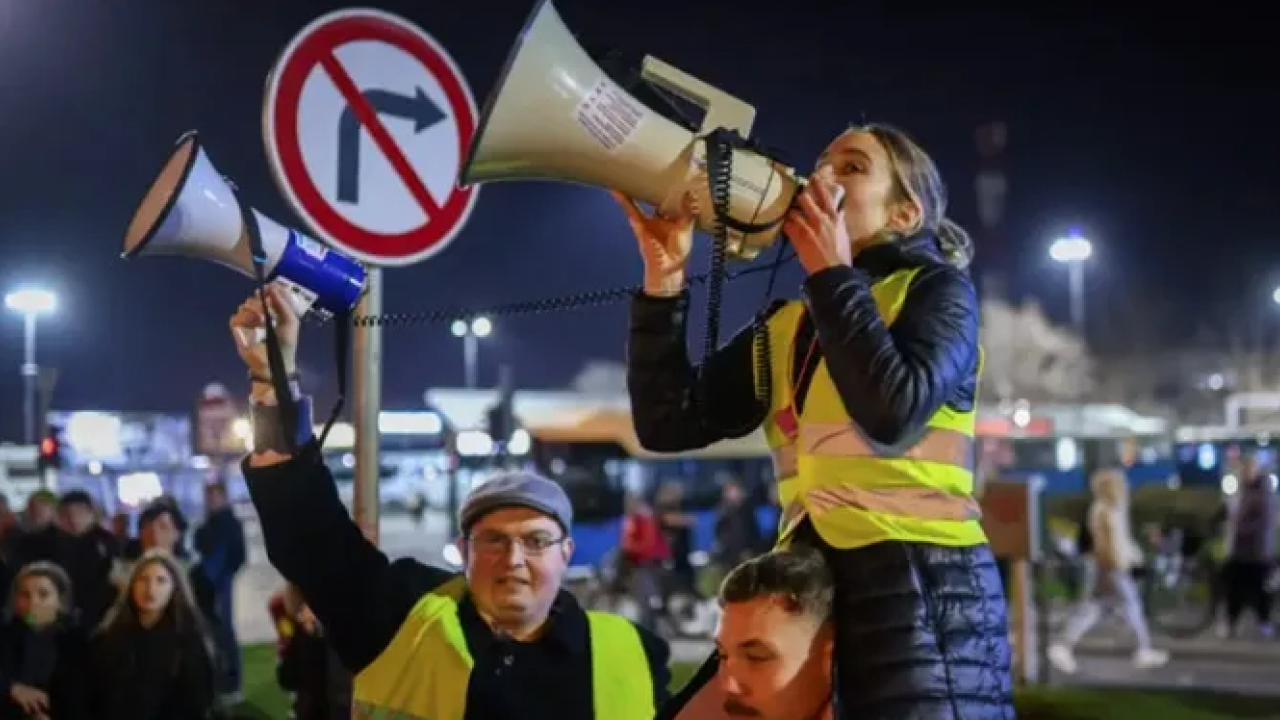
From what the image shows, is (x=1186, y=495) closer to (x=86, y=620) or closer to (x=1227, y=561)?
(x=1227, y=561)

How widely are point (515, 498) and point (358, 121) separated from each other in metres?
1.45

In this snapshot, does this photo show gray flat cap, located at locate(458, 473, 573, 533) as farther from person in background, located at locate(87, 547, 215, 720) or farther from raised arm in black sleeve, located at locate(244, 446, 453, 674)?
person in background, located at locate(87, 547, 215, 720)

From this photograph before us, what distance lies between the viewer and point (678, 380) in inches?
102

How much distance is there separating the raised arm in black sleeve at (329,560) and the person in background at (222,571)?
8819mm

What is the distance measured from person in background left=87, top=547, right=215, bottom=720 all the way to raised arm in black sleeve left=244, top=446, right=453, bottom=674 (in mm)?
3604

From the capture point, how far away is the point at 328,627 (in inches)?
117

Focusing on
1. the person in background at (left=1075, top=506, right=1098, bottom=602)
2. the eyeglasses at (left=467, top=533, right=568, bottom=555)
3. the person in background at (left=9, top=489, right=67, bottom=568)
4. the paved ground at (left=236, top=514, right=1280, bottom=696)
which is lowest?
the paved ground at (left=236, top=514, right=1280, bottom=696)

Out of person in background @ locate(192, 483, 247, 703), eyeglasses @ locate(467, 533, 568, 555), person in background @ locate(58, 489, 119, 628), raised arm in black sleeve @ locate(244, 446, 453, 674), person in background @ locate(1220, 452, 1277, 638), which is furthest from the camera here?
person in background @ locate(1220, 452, 1277, 638)

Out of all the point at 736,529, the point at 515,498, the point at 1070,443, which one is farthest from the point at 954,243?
the point at 1070,443

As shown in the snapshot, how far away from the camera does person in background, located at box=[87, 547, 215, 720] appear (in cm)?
621

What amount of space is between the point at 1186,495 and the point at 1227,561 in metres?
7.20

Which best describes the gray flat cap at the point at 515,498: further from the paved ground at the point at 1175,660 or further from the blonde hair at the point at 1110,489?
the blonde hair at the point at 1110,489

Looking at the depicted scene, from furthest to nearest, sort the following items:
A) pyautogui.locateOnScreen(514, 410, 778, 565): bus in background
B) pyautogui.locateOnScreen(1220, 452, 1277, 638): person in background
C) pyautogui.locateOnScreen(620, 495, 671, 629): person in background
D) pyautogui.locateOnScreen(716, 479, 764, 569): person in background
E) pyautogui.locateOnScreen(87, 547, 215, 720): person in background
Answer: pyautogui.locateOnScreen(514, 410, 778, 565): bus in background, pyautogui.locateOnScreen(716, 479, 764, 569): person in background, pyautogui.locateOnScreen(620, 495, 671, 629): person in background, pyautogui.locateOnScreen(1220, 452, 1277, 638): person in background, pyautogui.locateOnScreen(87, 547, 215, 720): person in background

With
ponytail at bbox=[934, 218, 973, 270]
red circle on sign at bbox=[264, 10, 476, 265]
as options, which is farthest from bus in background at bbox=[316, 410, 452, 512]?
ponytail at bbox=[934, 218, 973, 270]
